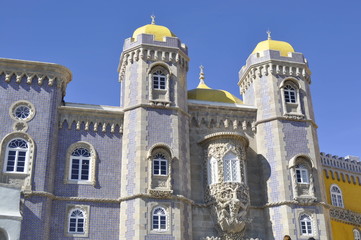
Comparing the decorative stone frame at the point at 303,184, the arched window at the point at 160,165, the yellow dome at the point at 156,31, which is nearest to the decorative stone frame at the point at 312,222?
the decorative stone frame at the point at 303,184

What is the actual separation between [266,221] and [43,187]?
11.9 meters

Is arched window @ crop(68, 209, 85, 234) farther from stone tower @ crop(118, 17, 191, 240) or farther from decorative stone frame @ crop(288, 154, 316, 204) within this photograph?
decorative stone frame @ crop(288, 154, 316, 204)

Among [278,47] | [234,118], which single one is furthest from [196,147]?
[278,47]

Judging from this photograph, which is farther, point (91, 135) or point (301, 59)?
point (301, 59)

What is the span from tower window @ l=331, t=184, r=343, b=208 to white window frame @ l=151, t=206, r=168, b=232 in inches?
567

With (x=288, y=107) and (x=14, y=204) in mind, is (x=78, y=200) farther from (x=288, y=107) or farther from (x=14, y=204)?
(x=288, y=107)

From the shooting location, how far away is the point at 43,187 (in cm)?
2516

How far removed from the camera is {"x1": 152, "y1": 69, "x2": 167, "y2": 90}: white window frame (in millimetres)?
28652

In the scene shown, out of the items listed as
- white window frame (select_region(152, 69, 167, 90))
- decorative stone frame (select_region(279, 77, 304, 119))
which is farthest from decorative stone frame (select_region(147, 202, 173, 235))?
decorative stone frame (select_region(279, 77, 304, 119))

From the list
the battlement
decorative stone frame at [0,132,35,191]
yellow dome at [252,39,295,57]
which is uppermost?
yellow dome at [252,39,295,57]

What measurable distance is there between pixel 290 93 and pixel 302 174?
5.14 m

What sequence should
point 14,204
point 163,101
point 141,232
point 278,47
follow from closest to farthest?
1. point 14,204
2. point 141,232
3. point 163,101
4. point 278,47

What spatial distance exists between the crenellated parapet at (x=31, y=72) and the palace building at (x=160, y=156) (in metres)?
0.05

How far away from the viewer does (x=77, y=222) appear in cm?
2558
